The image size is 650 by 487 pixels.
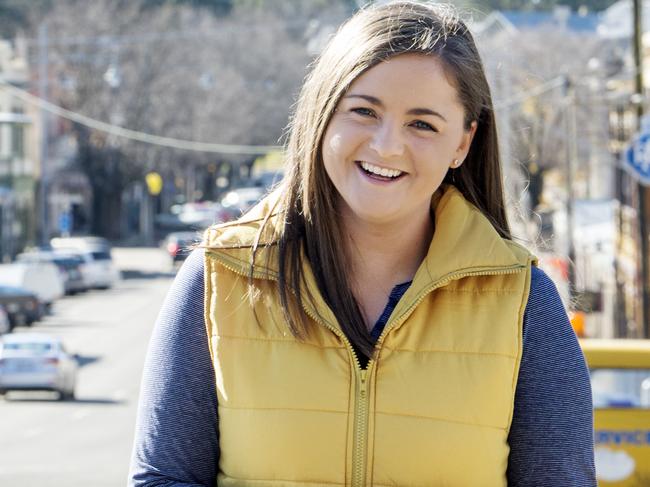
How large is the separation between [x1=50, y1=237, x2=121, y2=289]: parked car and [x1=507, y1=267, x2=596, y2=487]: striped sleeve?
48.3 metres

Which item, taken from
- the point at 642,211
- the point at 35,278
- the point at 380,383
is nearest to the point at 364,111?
the point at 380,383

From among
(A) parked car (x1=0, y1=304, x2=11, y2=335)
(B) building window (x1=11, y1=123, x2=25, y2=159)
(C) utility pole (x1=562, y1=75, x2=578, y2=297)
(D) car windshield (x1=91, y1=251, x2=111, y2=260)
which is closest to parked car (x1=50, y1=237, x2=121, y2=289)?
Answer: (D) car windshield (x1=91, y1=251, x2=111, y2=260)

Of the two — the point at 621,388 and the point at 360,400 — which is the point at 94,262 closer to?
the point at 621,388

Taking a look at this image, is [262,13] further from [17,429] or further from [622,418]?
[622,418]

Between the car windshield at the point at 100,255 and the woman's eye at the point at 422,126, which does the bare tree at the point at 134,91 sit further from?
the woman's eye at the point at 422,126

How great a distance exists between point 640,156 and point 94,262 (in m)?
32.8

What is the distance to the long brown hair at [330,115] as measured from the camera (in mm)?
2746

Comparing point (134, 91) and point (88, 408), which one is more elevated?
point (134, 91)

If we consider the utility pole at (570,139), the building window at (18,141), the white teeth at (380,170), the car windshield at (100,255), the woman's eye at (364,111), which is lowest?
the white teeth at (380,170)

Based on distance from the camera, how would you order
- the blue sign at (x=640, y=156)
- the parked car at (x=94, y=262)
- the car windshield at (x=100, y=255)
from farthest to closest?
the car windshield at (x=100, y=255), the parked car at (x=94, y=262), the blue sign at (x=640, y=156)

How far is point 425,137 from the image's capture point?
9.21ft

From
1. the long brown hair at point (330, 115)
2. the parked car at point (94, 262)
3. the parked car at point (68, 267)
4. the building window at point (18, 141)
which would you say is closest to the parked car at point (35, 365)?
the parked car at point (68, 267)

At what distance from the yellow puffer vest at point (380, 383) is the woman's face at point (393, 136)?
160mm

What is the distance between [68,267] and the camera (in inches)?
1976
